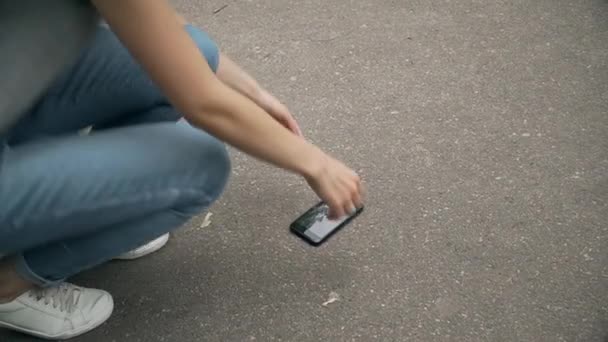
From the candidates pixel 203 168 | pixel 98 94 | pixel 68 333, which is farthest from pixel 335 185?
pixel 68 333

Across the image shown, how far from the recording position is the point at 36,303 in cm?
111

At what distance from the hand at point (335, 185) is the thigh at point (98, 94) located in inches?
10.9

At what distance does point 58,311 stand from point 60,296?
0.07 feet

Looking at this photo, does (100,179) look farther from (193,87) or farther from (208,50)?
(208,50)

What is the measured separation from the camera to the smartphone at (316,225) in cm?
126

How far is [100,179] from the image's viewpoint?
0.93 metres

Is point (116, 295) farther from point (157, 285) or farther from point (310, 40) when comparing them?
point (310, 40)

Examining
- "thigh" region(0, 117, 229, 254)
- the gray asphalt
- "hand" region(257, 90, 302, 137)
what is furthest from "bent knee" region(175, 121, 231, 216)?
the gray asphalt

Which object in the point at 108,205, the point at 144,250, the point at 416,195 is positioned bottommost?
the point at 416,195

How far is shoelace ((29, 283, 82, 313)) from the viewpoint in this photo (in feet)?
3.66

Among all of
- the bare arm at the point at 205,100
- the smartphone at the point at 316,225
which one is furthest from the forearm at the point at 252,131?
the smartphone at the point at 316,225

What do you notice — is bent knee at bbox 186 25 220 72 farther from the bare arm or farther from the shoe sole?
the shoe sole

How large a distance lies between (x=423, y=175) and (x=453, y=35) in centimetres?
48

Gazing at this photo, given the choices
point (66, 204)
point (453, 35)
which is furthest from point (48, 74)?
point (453, 35)
